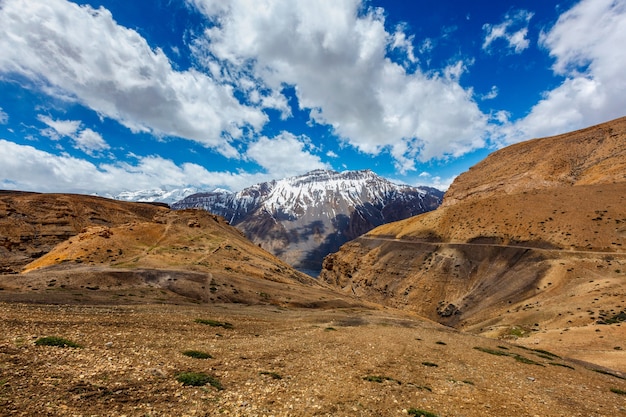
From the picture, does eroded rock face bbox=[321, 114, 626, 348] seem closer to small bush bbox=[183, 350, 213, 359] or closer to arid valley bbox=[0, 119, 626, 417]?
arid valley bbox=[0, 119, 626, 417]

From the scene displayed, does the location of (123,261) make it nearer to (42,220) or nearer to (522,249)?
(42,220)

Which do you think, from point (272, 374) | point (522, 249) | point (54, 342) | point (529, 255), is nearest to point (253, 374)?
point (272, 374)

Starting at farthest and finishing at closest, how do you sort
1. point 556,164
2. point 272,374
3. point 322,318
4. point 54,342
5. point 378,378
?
point 556,164, point 322,318, point 378,378, point 272,374, point 54,342

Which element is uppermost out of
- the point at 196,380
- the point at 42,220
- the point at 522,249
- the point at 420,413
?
the point at 522,249

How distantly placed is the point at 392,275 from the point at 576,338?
77944mm

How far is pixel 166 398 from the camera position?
37.0 feet

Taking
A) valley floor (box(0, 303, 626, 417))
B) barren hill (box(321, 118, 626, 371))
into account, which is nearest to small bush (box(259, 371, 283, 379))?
valley floor (box(0, 303, 626, 417))

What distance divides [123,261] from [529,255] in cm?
10272

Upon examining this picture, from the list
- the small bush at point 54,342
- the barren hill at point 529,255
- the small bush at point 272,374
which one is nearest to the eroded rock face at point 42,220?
the small bush at point 54,342

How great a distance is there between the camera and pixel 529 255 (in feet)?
285

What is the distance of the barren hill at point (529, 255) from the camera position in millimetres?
54031

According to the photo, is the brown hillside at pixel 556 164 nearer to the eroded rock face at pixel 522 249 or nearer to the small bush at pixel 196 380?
the eroded rock face at pixel 522 249

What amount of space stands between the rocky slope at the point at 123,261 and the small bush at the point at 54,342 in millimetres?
18397

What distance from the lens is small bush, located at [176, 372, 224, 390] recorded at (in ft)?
41.9
